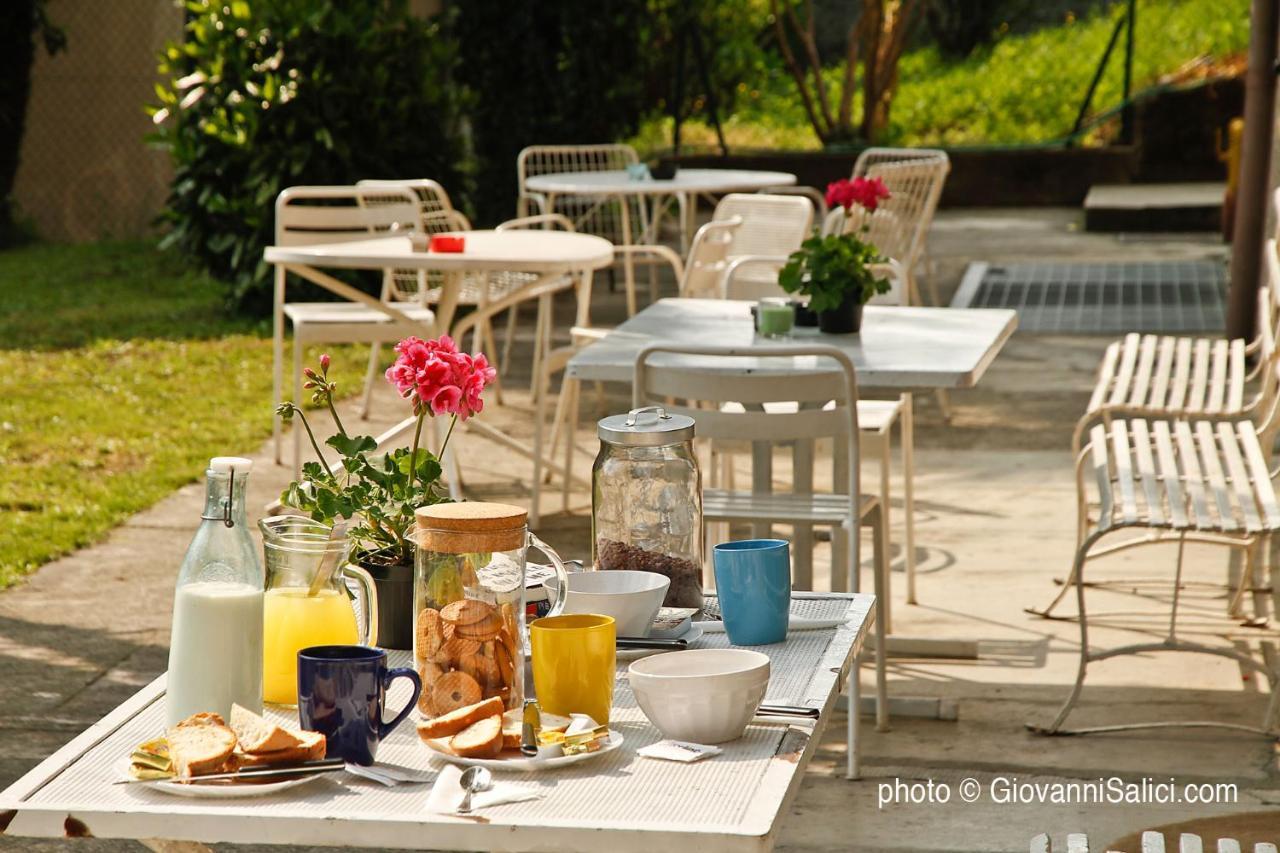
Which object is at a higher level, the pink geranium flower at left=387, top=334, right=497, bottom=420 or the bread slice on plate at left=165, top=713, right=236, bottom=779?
the pink geranium flower at left=387, top=334, right=497, bottom=420

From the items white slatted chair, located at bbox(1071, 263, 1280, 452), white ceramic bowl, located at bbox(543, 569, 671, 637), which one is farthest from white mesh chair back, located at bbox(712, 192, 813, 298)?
white ceramic bowl, located at bbox(543, 569, 671, 637)

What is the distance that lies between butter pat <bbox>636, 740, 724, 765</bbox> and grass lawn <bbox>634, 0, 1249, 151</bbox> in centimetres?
1379

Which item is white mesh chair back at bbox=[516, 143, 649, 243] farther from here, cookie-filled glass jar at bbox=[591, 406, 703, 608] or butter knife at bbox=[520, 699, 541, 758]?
butter knife at bbox=[520, 699, 541, 758]

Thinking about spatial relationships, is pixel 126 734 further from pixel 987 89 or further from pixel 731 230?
pixel 987 89

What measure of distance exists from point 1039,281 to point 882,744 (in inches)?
287

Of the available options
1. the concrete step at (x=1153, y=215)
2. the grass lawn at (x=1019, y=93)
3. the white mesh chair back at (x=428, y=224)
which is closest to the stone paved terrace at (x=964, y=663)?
the white mesh chair back at (x=428, y=224)

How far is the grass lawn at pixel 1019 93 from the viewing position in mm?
16219

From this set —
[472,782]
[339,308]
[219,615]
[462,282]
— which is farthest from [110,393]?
[472,782]

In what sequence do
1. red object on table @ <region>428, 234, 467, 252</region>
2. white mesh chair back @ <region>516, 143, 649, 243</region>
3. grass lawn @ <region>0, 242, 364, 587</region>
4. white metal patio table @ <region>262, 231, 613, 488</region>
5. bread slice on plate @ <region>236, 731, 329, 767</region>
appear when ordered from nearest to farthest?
bread slice on plate @ <region>236, 731, 329, 767</region> < white metal patio table @ <region>262, 231, 613, 488</region> < red object on table @ <region>428, 234, 467, 252</region> < grass lawn @ <region>0, 242, 364, 587</region> < white mesh chair back @ <region>516, 143, 649, 243</region>

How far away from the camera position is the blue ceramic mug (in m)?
1.58

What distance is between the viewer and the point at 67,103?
12.3 m

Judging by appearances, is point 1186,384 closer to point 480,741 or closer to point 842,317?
point 842,317

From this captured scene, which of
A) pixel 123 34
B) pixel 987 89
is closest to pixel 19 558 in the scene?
pixel 123 34

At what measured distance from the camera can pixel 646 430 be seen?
79.6 inches
